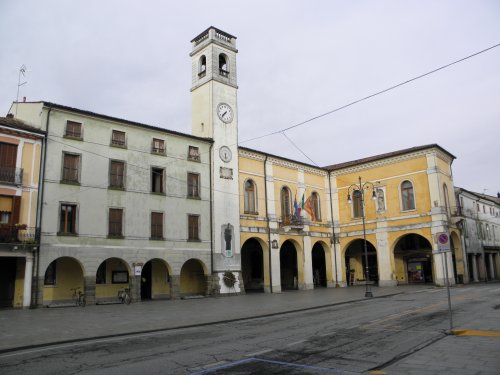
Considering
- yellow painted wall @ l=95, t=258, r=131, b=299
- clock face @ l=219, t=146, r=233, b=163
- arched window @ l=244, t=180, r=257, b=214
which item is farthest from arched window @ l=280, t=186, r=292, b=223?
yellow painted wall @ l=95, t=258, r=131, b=299

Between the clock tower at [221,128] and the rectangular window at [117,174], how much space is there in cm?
681

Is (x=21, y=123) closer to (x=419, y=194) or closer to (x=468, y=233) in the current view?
(x=419, y=194)

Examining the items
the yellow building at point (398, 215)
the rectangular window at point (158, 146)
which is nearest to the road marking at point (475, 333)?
the rectangular window at point (158, 146)

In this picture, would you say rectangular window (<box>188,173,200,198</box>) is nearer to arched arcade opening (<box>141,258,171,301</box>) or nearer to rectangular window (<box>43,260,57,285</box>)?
arched arcade opening (<box>141,258,171,301</box>)

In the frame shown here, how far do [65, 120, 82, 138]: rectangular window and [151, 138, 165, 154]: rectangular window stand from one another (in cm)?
489

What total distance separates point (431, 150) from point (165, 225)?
73.0ft

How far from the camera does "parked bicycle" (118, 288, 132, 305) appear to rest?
25.6 metres

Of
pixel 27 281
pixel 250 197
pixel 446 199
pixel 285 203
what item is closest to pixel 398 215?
pixel 446 199

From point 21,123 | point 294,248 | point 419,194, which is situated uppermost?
point 21,123

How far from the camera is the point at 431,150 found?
3616 cm

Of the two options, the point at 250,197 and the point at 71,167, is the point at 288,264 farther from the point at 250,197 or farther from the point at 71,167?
the point at 71,167

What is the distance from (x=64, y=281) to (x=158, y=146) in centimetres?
1032

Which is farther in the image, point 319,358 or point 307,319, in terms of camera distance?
point 307,319

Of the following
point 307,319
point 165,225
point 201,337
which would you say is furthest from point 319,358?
point 165,225
